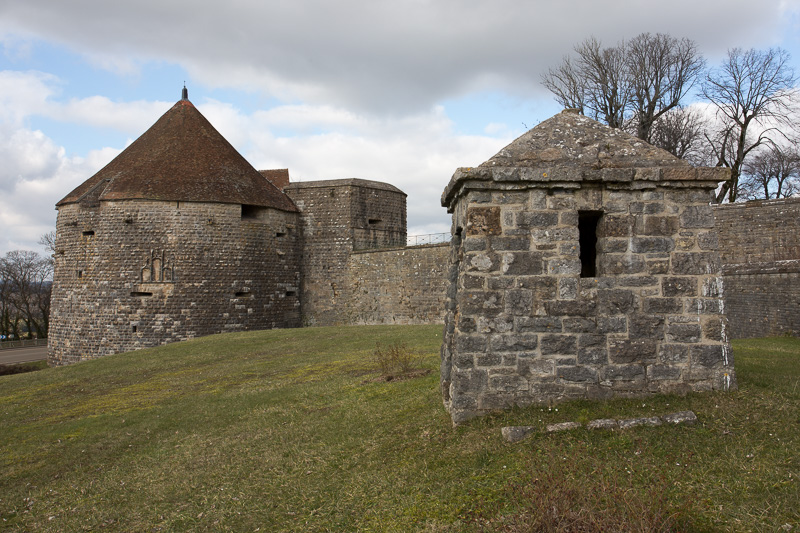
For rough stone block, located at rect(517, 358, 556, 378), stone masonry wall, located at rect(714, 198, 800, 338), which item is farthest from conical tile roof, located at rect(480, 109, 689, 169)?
stone masonry wall, located at rect(714, 198, 800, 338)

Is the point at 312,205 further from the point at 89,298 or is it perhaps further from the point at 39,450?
the point at 39,450

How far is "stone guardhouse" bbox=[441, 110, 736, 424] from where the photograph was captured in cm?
536

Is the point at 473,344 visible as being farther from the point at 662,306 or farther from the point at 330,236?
the point at 330,236

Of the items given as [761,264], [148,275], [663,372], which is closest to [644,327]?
[663,372]

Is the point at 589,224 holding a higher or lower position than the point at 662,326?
higher

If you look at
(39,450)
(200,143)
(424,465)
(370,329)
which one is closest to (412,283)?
(370,329)

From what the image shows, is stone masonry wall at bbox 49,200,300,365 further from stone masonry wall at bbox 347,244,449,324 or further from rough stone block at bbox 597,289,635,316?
rough stone block at bbox 597,289,635,316

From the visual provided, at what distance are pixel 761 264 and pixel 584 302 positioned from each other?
14.5 m

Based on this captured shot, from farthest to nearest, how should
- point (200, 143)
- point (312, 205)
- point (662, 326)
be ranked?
1. point (312, 205)
2. point (200, 143)
3. point (662, 326)

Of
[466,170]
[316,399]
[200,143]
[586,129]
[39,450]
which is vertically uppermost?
[200,143]

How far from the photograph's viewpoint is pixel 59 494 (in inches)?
235

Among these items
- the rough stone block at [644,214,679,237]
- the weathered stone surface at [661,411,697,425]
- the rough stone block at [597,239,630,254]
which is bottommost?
the weathered stone surface at [661,411,697,425]

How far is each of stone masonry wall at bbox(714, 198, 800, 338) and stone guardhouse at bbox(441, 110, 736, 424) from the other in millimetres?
12062

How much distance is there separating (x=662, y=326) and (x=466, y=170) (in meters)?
2.51
